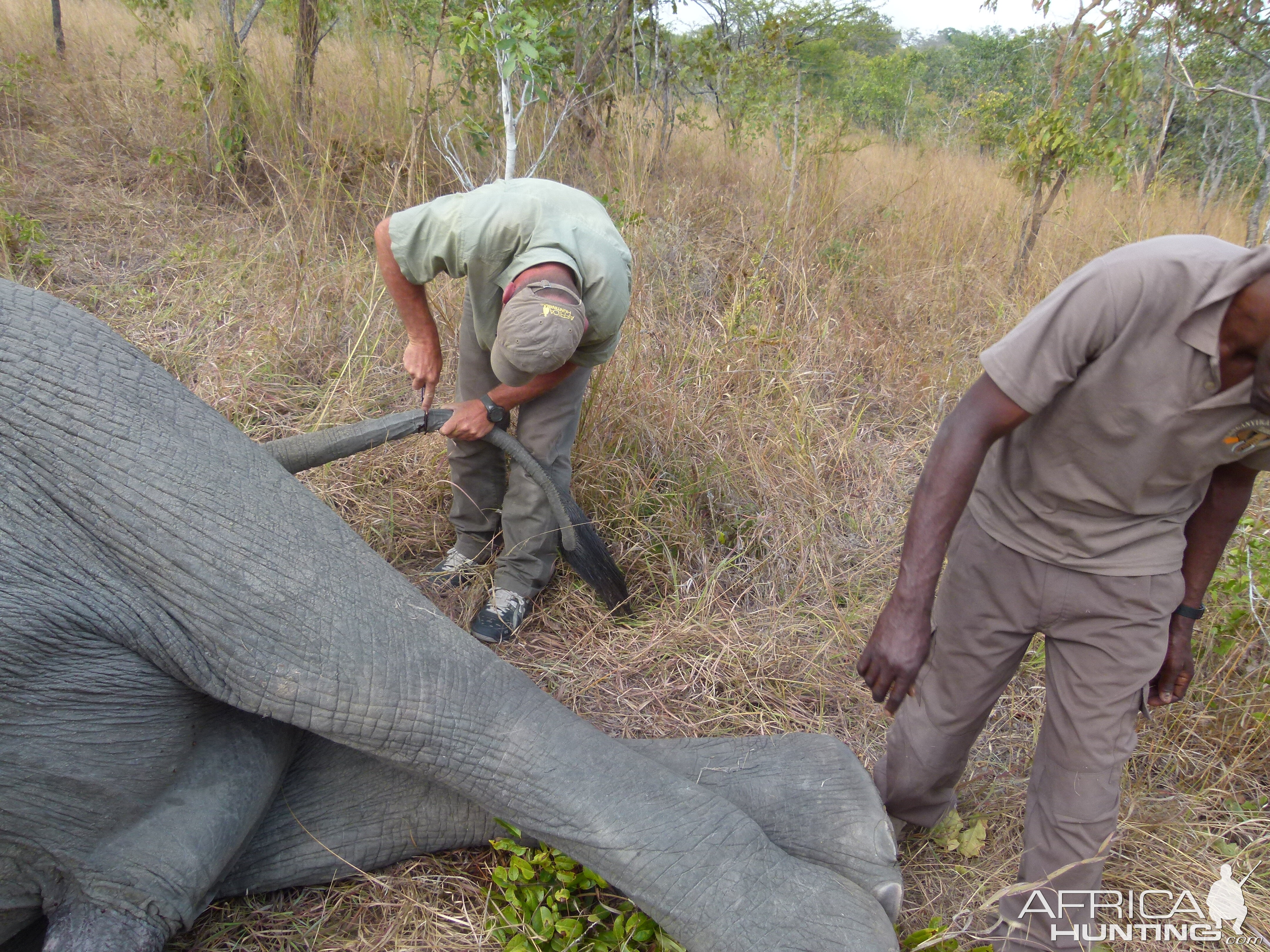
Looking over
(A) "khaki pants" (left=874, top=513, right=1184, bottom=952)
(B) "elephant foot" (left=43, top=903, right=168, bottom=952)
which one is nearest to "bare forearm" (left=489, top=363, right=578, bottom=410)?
(A) "khaki pants" (left=874, top=513, right=1184, bottom=952)

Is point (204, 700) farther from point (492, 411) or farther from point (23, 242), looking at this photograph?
point (23, 242)

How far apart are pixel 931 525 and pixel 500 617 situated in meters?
1.51

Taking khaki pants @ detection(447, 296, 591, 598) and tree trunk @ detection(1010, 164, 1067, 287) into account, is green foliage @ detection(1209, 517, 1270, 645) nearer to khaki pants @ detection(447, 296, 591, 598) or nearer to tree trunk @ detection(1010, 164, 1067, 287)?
khaki pants @ detection(447, 296, 591, 598)

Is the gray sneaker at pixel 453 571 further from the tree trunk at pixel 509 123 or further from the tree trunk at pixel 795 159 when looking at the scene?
the tree trunk at pixel 795 159

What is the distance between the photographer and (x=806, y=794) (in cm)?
177

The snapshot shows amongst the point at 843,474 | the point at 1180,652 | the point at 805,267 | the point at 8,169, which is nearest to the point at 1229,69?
the point at 805,267

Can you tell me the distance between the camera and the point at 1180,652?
1.87 metres

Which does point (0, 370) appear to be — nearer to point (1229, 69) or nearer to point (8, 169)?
point (8, 169)

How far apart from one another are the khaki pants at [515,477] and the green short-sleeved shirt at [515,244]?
0.16 meters

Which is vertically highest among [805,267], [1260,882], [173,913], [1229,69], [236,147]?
[1229,69]

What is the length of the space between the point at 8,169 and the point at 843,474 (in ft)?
14.5

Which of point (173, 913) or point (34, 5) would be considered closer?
point (173, 913)

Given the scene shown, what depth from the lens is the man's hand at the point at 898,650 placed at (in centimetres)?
158

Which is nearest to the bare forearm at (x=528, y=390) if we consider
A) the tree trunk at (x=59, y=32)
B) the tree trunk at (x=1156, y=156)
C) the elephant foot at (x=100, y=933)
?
the elephant foot at (x=100, y=933)
